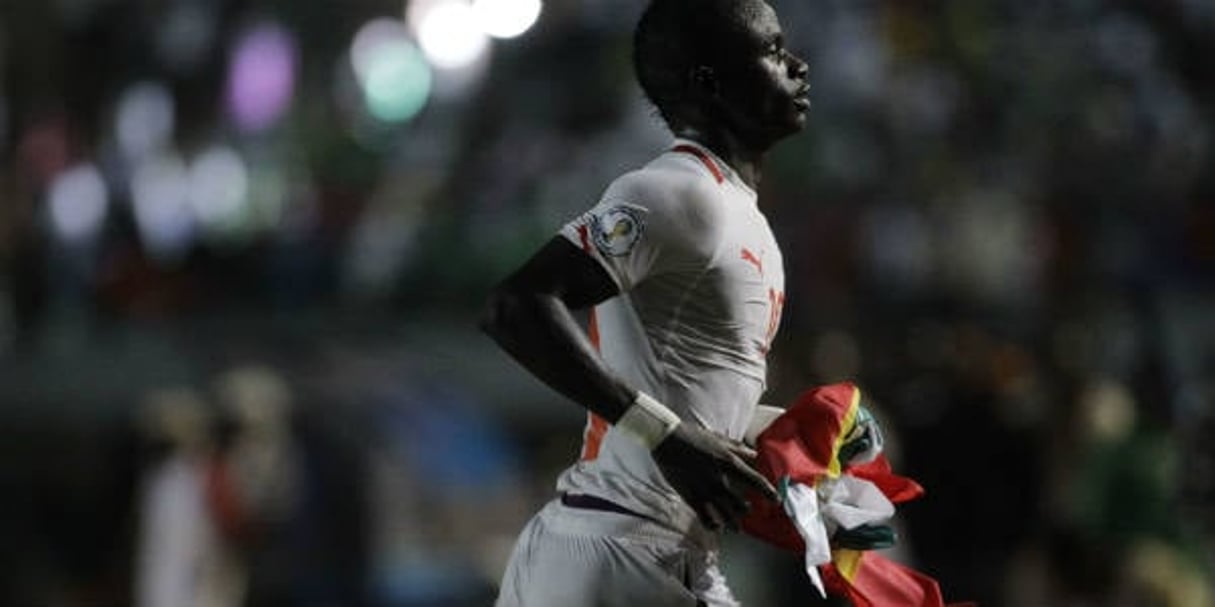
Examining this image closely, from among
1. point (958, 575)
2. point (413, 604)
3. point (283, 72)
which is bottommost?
point (413, 604)

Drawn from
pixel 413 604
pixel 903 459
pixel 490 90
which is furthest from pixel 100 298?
pixel 903 459

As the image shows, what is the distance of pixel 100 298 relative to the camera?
14.3 metres

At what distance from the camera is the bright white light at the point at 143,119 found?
15.3 m

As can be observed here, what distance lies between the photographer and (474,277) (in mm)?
13609

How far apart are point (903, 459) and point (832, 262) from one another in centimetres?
310

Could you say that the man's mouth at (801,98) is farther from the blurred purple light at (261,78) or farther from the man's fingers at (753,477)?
the blurred purple light at (261,78)

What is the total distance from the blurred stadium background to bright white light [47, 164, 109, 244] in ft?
0.06

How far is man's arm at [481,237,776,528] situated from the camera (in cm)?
472

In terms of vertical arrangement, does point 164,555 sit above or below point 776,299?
below

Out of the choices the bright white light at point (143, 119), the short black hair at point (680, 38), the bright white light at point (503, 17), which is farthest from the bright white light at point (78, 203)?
the short black hair at point (680, 38)

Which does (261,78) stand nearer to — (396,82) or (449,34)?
(396,82)

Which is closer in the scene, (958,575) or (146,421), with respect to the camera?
(958,575)

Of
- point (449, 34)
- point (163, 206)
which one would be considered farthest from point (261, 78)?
point (163, 206)

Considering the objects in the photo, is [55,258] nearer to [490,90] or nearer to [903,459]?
[490,90]
